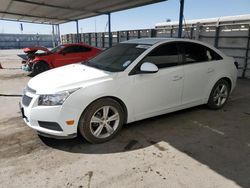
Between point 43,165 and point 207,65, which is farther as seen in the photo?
point 207,65

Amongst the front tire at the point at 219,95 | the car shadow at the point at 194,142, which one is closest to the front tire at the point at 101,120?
the car shadow at the point at 194,142

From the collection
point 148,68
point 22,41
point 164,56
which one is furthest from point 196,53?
point 22,41

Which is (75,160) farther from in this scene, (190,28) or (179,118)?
(190,28)

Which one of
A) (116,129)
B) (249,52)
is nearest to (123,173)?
(116,129)

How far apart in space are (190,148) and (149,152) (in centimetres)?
64

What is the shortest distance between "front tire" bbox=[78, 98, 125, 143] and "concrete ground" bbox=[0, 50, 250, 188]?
0.14 meters

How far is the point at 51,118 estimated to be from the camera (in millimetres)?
3059

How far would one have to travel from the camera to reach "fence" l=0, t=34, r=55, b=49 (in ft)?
126

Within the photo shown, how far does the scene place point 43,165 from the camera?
9.41 feet

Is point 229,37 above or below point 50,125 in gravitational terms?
above

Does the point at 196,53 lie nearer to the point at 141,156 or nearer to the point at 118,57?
the point at 118,57

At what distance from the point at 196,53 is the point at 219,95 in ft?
3.87

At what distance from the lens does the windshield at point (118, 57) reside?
3719mm

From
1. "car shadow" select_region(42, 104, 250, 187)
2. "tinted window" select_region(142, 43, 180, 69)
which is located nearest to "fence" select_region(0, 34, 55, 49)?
"tinted window" select_region(142, 43, 180, 69)
